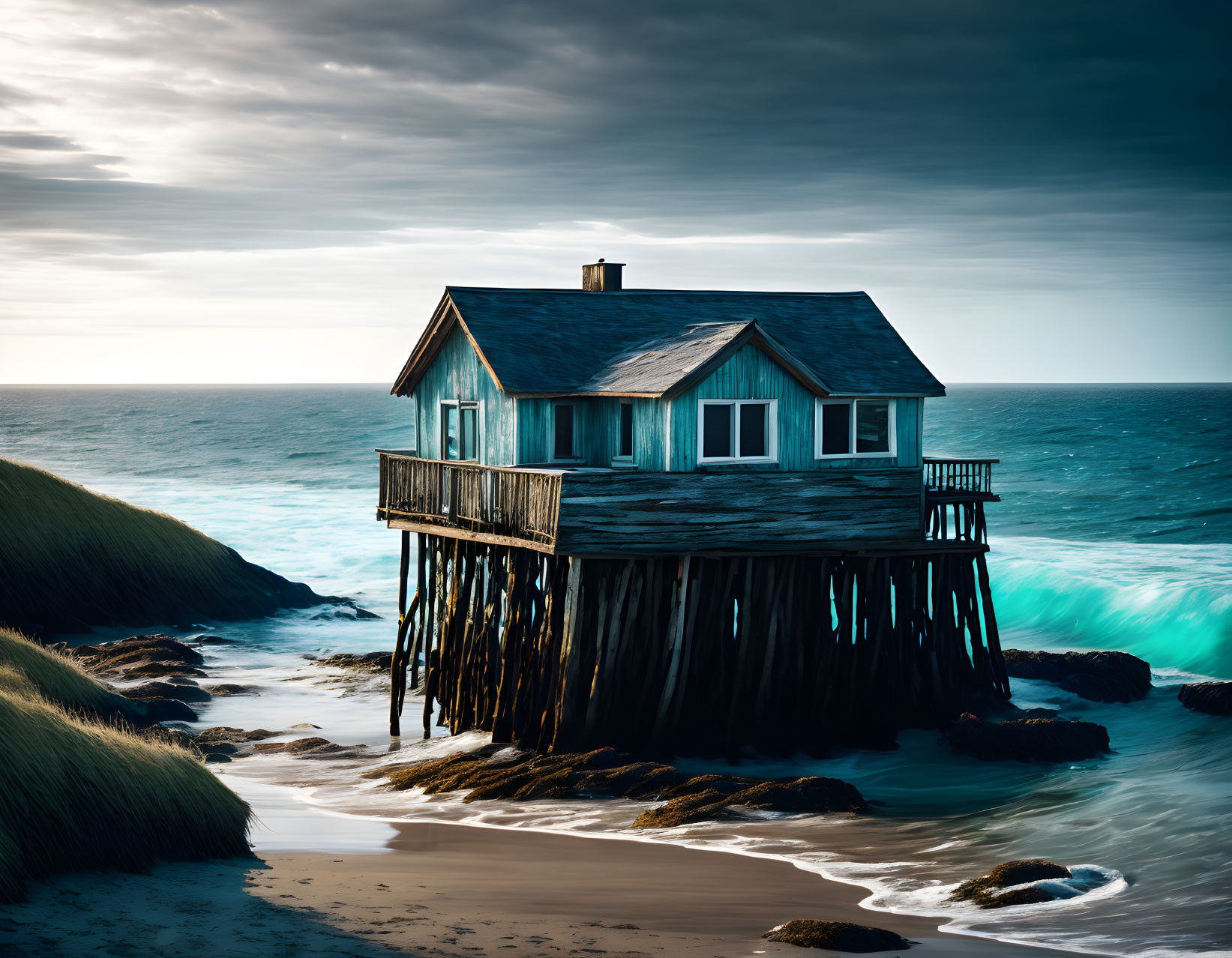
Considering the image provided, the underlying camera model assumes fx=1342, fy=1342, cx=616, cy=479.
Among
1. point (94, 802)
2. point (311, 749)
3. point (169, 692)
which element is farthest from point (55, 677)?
point (94, 802)

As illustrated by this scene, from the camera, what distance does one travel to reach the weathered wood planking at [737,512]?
18734 mm

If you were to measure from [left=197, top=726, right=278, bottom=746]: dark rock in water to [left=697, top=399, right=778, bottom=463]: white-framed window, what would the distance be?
8.55 metres

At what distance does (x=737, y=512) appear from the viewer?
19672 millimetres

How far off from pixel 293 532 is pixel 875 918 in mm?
45387

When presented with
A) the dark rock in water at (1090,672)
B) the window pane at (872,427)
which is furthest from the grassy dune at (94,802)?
the dark rock in water at (1090,672)

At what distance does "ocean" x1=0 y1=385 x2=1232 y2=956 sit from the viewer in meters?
13.5

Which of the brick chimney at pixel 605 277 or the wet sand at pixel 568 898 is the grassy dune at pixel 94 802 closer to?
the wet sand at pixel 568 898

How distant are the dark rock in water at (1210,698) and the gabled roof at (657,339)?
768cm

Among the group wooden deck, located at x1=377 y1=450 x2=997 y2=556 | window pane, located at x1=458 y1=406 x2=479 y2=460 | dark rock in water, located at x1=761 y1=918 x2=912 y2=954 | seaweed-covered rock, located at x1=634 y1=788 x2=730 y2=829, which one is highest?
window pane, located at x1=458 y1=406 x2=479 y2=460

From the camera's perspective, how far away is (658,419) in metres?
19.9

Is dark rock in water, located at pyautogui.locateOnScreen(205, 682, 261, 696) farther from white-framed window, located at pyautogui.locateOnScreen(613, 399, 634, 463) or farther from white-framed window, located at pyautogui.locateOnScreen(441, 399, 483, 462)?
white-framed window, located at pyautogui.locateOnScreen(613, 399, 634, 463)

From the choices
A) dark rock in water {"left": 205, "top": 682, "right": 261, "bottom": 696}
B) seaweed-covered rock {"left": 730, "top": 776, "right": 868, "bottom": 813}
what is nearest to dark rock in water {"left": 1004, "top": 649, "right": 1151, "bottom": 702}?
seaweed-covered rock {"left": 730, "top": 776, "right": 868, "bottom": 813}

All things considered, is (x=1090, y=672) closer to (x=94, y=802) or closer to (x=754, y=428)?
(x=754, y=428)

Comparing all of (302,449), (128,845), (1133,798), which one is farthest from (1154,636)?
(302,449)
